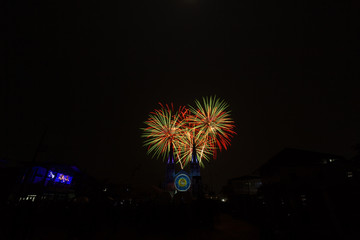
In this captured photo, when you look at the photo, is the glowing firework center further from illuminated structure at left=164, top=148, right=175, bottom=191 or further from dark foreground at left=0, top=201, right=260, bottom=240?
illuminated structure at left=164, top=148, right=175, bottom=191

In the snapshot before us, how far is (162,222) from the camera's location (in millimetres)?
12445

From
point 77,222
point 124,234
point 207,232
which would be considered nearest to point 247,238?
point 207,232

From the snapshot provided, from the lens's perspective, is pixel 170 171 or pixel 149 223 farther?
pixel 170 171

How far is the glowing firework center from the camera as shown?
31.5m

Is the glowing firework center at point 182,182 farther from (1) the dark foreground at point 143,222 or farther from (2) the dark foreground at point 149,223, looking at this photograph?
(1) the dark foreground at point 143,222

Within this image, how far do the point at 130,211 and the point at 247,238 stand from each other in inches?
350

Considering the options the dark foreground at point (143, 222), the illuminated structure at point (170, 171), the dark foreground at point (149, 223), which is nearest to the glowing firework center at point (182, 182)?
the dark foreground at point (149, 223)

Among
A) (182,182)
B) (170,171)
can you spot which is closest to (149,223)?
(182,182)

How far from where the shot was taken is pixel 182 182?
32.2 m

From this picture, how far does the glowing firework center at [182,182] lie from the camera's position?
31.5 m

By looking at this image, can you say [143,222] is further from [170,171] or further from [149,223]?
[170,171]

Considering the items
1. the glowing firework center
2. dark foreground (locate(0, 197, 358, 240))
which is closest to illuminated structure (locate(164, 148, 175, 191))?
the glowing firework center

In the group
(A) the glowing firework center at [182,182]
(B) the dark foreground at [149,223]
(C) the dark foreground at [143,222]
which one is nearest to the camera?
(B) the dark foreground at [149,223]

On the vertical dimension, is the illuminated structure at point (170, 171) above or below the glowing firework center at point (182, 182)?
above
